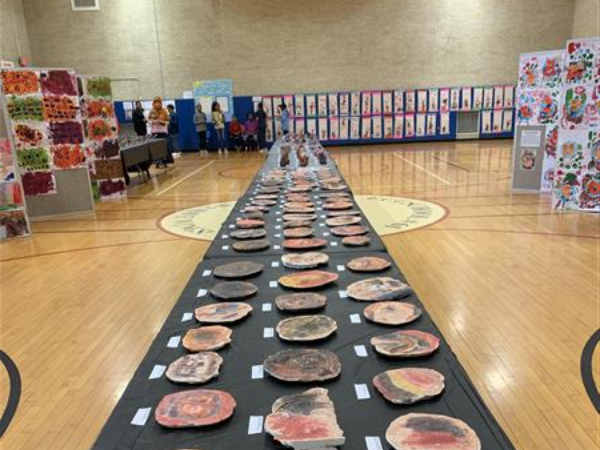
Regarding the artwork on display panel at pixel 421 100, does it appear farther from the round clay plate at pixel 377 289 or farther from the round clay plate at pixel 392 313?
the round clay plate at pixel 392 313

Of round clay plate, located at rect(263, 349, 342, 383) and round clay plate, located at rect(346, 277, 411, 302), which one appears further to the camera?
round clay plate, located at rect(346, 277, 411, 302)

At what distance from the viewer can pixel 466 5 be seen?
60.5ft

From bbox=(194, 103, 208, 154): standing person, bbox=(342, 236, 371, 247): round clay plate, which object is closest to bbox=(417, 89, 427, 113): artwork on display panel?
bbox=(194, 103, 208, 154): standing person

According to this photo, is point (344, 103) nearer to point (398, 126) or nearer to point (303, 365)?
point (398, 126)

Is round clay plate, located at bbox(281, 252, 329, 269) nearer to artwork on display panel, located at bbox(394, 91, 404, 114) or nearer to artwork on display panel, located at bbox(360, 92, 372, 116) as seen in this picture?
artwork on display panel, located at bbox(360, 92, 372, 116)

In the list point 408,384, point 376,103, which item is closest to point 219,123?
point 376,103

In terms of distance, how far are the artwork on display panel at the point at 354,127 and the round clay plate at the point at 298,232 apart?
1605 centimetres

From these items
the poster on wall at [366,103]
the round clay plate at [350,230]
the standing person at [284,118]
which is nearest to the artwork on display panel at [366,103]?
the poster on wall at [366,103]

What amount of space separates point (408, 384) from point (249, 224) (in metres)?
2.33

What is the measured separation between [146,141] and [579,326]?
11.3 meters

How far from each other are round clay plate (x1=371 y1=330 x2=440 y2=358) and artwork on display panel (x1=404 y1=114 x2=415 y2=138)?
1793 cm

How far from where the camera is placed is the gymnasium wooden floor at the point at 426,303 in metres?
3.02

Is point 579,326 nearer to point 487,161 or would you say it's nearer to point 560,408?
point 560,408

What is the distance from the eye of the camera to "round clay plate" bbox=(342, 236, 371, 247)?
127 inches
